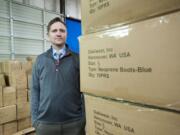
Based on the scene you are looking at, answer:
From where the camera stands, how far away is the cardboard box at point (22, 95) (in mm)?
3701

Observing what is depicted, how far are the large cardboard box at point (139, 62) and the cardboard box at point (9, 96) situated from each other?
2755 mm

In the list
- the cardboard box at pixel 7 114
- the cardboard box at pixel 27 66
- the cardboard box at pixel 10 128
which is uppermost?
the cardboard box at pixel 27 66

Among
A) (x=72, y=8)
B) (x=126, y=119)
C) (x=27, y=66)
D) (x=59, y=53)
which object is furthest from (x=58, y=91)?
(x=72, y=8)

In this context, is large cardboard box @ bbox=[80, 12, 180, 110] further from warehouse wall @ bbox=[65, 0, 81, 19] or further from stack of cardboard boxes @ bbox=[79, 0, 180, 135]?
warehouse wall @ bbox=[65, 0, 81, 19]

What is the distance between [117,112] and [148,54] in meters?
0.26

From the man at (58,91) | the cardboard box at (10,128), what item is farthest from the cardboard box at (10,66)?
the man at (58,91)

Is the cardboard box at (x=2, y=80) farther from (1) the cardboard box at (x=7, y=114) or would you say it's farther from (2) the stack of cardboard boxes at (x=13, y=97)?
(1) the cardboard box at (x=7, y=114)

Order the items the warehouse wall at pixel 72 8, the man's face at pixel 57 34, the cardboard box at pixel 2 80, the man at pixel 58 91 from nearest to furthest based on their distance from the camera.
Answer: the man at pixel 58 91
the man's face at pixel 57 34
the cardboard box at pixel 2 80
the warehouse wall at pixel 72 8

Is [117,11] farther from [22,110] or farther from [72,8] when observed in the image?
[72,8]

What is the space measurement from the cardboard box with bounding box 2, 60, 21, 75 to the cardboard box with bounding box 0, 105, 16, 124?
1.82ft

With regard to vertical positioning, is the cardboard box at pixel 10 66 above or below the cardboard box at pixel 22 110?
above

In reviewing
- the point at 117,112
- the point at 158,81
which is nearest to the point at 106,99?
the point at 117,112

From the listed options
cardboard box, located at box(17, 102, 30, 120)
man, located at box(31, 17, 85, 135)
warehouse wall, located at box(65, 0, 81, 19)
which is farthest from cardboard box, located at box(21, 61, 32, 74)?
warehouse wall, located at box(65, 0, 81, 19)

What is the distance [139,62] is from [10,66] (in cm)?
323
